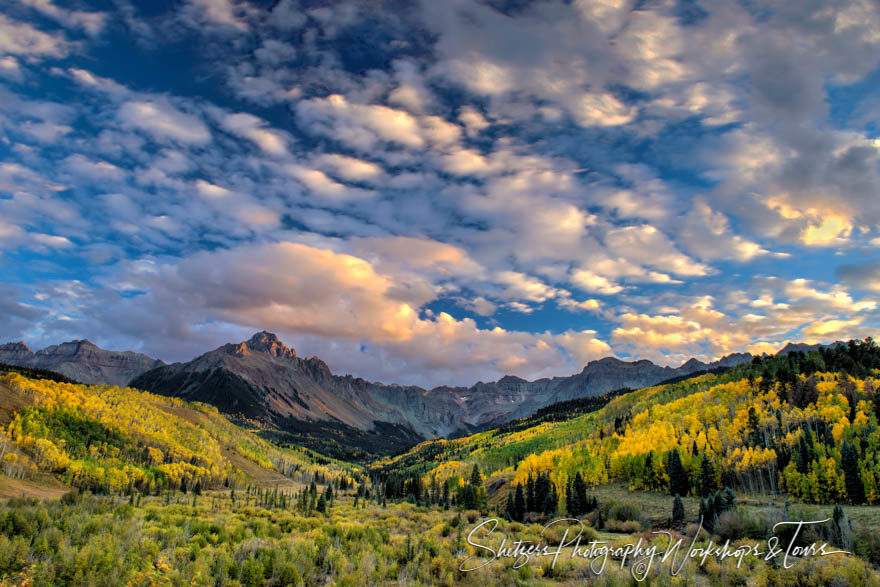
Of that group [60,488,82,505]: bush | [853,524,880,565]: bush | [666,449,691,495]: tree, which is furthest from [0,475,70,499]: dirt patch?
[666,449,691,495]: tree

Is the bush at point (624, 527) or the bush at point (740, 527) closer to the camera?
the bush at point (740, 527)

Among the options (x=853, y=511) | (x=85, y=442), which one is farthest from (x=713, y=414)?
(x=85, y=442)

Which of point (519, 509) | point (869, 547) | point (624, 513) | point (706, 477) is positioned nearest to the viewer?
point (869, 547)

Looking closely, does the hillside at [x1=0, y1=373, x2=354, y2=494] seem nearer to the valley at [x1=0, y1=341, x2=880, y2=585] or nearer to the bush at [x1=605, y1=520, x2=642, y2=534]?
the valley at [x1=0, y1=341, x2=880, y2=585]

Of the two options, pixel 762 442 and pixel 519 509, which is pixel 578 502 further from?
pixel 762 442

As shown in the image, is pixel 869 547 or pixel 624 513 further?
pixel 624 513

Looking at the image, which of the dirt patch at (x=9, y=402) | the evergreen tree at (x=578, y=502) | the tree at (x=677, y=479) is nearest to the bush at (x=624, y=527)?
the evergreen tree at (x=578, y=502)

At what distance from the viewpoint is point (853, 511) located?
53188mm

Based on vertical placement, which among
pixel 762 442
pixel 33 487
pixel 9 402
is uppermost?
pixel 9 402

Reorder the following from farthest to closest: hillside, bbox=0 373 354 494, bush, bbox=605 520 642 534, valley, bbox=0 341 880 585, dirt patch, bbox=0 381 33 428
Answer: dirt patch, bbox=0 381 33 428 < hillside, bbox=0 373 354 494 < bush, bbox=605 520 642 534 < valley, bbox=0 341 880 585

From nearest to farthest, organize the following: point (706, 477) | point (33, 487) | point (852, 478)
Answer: point (852, 478), point (706, 477), point (33, 487)

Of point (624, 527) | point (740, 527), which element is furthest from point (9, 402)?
point (740, 527)

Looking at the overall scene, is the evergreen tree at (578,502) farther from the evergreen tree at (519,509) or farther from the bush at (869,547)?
the bush at (869,547)

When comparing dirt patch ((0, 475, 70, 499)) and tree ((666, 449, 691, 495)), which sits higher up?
tree ((666, 449, 691, 495))
